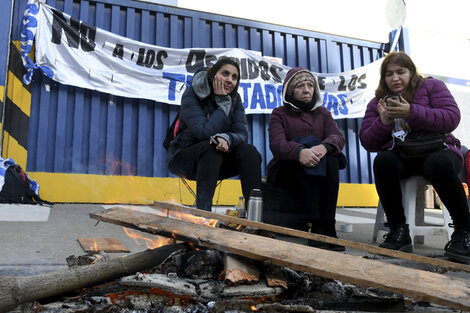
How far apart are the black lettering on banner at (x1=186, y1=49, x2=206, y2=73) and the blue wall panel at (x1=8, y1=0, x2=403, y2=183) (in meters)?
0.18

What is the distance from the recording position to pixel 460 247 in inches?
79.8

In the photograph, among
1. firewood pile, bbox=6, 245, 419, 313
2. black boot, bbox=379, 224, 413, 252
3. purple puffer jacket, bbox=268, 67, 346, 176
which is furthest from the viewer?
purple puffer jacket, bbox=268, 67, 346, 176

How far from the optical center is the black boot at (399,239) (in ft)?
7.41

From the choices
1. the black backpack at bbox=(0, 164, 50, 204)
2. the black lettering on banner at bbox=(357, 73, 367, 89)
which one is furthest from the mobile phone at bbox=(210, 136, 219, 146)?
the black lettering on banner at bbox=(357, 73, 367, 89)

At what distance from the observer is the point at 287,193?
2.72m

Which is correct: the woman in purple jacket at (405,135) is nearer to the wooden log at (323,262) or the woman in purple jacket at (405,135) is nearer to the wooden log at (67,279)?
the wooden log at (323,262)

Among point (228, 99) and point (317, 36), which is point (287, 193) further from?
point (317, 36)

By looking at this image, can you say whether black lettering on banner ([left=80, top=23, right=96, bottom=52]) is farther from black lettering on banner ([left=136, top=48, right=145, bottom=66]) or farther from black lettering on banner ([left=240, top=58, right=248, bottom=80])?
black lettering on banner ([left=240, top=58, right=248, bottom=80])

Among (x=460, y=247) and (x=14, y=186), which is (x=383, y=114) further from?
(x=14, y=186)

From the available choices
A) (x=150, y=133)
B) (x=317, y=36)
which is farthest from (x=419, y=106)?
(x=317, y=36)

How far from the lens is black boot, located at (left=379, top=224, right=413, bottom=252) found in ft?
7.41

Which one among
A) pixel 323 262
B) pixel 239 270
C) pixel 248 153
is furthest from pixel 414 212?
pixel 239 270

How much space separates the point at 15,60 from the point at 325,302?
4.39 meters

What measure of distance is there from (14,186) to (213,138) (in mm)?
2335
